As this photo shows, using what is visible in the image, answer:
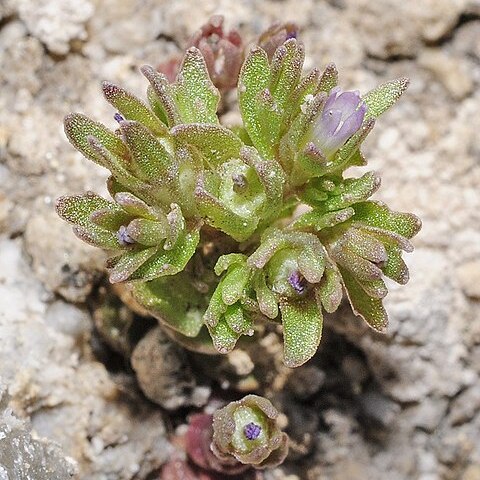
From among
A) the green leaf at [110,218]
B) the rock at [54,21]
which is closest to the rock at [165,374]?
the green leaf at [110,218]

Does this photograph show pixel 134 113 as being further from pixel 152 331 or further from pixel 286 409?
pixel 286 409

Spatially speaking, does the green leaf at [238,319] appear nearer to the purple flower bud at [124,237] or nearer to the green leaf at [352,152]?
the purple flower bud at [124,237]

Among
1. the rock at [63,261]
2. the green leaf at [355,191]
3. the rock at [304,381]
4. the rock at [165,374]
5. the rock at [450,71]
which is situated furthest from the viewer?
the rock at [450,71]

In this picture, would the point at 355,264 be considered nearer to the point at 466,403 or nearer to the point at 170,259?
the point at 170,259

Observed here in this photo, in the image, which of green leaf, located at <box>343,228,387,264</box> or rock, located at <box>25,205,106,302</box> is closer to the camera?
green leaf, located at <box>343,228,387,264</box>

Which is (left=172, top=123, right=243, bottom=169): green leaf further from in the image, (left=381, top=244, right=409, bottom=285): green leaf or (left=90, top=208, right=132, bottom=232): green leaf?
(left=381, top=244, right=409, bottom=285): green leaf

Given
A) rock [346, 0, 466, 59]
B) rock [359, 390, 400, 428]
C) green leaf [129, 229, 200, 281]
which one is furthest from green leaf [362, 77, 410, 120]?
rock [359, 390, 400, 428]
